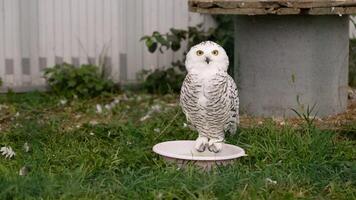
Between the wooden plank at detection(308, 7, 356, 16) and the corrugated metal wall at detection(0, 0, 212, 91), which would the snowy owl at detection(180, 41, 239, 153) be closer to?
the wooden plank at detection(308, 7, 356, 16)

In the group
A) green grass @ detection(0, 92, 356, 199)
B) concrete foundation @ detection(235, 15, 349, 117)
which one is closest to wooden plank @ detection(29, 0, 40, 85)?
green grass @ detection(0, 92, 356, 199)

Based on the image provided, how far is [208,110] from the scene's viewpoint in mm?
4648

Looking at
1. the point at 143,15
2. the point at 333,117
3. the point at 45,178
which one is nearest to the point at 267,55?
the point at 333,117

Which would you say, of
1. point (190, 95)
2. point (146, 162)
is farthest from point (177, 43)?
point (190, 95)

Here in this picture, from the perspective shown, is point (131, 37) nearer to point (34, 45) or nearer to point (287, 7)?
point (34, 45)

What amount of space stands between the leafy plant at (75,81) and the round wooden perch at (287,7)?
6.48 ft

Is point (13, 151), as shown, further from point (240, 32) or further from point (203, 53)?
point (240, 32)

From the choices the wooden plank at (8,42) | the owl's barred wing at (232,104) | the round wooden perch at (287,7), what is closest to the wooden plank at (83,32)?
the wooden plank at (8,42)

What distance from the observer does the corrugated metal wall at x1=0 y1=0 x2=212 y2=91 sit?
24.5 ft

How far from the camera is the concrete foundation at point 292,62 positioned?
6.09m

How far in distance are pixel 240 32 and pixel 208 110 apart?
6.00 feet

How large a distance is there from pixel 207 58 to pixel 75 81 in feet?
9.80

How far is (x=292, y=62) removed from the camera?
20.1 feet

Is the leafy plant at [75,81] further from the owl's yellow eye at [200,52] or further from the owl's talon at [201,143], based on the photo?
the owl's yellow eye at [200,52]
